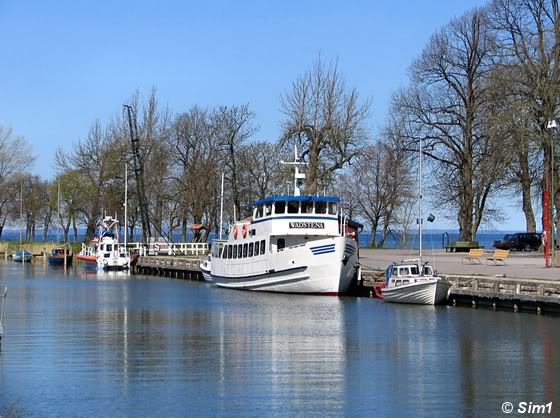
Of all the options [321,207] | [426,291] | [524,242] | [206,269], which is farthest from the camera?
[524,242]

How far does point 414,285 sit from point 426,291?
594mm

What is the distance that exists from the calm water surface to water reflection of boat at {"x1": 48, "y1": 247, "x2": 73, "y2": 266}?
51.6m

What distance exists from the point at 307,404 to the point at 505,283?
21628 mm

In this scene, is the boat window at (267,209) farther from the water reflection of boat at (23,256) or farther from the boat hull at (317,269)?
the water reflection of boat at (23,256)

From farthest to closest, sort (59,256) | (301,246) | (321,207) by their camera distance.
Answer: (59,256), (321,207), (301,246)

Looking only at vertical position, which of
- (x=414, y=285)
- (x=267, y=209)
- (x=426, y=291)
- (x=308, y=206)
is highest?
(x=308, y=206)

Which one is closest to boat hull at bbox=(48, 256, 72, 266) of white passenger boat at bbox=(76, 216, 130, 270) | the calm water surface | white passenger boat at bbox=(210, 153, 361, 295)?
white passenger boat at bbox=(76, 216, 130, 270)

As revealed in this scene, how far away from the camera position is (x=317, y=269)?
52.1 metres

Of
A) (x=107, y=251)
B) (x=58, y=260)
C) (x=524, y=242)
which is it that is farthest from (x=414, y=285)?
(x=58, y=260)

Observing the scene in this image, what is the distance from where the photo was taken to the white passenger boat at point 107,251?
87.9m

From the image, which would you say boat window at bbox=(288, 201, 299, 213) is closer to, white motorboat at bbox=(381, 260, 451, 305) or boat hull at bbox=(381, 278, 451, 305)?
white motorboat at bbox=(381, 260, 451, 305)

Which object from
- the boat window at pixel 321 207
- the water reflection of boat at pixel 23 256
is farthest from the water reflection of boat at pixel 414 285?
the water reflection of boat at pixel 23 256

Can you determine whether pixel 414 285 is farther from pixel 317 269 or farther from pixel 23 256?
pixel 23 256

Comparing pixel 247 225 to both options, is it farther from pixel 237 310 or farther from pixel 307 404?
pixel 307 404
